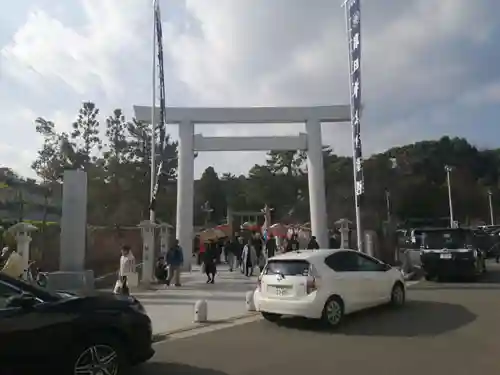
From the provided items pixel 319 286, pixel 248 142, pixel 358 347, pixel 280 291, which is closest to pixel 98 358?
pixel 358 347

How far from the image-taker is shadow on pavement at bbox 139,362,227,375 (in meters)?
6.64

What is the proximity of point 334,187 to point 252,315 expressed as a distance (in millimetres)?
38193

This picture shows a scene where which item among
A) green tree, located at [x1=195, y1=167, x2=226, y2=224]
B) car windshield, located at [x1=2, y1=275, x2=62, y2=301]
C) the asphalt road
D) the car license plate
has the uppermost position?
green tree, located at [x1=195, y1=167, x2=226, y2=224]

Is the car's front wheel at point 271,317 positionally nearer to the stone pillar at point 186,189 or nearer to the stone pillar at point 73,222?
the stone pillar at point 73,222

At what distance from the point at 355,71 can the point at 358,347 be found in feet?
46.8

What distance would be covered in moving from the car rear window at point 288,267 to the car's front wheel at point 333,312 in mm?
728

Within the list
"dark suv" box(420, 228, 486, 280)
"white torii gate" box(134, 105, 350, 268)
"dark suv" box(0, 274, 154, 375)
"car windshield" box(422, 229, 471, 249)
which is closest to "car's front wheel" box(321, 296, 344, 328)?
"dark suv" box(0, 274, 154, 375)

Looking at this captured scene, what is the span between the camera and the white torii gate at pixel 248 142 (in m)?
24.0

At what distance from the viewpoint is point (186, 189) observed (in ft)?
79.6

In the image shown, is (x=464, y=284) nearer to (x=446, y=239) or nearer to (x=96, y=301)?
(x=446, y=239)

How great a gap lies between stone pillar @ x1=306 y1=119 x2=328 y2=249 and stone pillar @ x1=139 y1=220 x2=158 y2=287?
956cm

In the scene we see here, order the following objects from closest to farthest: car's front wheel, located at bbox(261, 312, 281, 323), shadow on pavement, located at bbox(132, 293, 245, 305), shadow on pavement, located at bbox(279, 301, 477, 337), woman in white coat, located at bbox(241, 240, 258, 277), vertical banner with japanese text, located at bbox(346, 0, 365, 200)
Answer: shadow on pavement, located at bbox(279, 301, 477, 337)
car's front wheel, located at bbox(261, 312, 281, 323)
shadow on pavement, located at bbox(132, 293, 245, 305)
vertical banner with japanese text, located at bbox(346, 0, 365, 200)
woman in white coat, located at bbox(241, 240, 258, 277)

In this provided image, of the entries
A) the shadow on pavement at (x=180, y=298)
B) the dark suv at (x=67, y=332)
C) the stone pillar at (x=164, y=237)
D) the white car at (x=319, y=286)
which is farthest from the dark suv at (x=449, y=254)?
the dark suv at (x=67, y=332)

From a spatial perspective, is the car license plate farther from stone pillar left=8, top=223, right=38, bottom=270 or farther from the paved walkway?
stone pillar left=8, top=223, right=38, bottom=270
